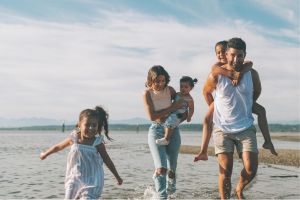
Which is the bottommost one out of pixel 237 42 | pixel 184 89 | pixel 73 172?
pixel 73 172

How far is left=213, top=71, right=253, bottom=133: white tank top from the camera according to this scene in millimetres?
7094

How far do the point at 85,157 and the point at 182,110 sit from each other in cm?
254

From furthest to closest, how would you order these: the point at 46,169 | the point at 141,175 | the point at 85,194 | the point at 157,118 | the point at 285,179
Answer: the point at 46,169 < the point at 141,175 < the point at 285,179 < the point at 157,118 < the point at 85,194

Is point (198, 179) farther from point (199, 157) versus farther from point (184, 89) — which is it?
point (199, 157)

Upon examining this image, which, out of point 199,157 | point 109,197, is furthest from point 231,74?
point 109,197

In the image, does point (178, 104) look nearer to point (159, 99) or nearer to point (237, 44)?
point (159, 99)

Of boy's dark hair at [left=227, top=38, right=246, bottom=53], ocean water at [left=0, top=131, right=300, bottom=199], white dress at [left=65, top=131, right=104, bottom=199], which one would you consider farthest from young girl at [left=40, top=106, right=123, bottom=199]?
ocean water at [left=0, top=131, right=300, bottom=199]

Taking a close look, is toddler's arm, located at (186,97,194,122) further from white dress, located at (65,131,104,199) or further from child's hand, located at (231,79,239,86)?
white dress, located at (65,131,104,199)

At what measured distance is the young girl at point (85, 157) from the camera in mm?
6434

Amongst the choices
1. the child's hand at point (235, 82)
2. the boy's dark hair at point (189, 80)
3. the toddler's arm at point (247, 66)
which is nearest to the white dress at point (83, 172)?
the child's hand at point (235, 82)

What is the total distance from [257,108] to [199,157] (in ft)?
3.94

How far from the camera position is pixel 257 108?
7.34m

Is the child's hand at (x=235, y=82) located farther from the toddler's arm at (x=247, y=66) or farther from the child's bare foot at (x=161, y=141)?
the child's bare foot at (x=161, y=141)

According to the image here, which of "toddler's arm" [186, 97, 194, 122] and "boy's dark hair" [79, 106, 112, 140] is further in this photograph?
"toddler's arm" [186, 97, 194, 122]
